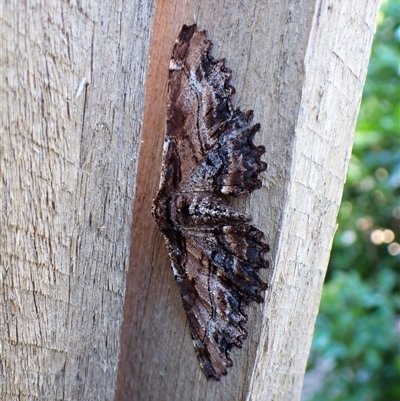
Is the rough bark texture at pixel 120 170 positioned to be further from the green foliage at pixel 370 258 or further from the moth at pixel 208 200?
the green foliage at pixel 370 258

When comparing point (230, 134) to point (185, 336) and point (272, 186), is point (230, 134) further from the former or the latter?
point (185, 336)

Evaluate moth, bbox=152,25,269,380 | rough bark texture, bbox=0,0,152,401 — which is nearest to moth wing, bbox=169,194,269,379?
moth, bbox=152,25,269,380

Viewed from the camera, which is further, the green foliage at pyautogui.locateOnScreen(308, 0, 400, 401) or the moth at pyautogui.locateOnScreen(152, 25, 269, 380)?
the green foliage at pyautogui.locateOnScreen(308, 0, 400, 401)

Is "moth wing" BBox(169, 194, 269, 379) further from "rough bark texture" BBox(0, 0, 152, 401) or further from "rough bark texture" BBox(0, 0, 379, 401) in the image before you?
"rough bark texture" BBox(0, 0, 152, 401)

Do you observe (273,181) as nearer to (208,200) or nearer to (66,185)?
(208,200)

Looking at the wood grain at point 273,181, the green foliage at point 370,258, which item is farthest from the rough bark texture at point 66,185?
the green foliage at point 370,258

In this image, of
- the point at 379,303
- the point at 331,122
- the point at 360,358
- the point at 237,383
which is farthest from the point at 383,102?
the point at 237,383

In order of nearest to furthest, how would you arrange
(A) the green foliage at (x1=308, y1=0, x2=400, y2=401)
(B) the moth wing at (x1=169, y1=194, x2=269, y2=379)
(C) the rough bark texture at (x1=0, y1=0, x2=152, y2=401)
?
1. (C) the rough bark texture at (x1=0, y1=0, x2=152, y2=401)
2. (B) the moth wing at (x1=169, y1=194, x2=269, y2=379)
3. (A) the green foliage at (x1=308, y1=0, x2=400, y2=401)
